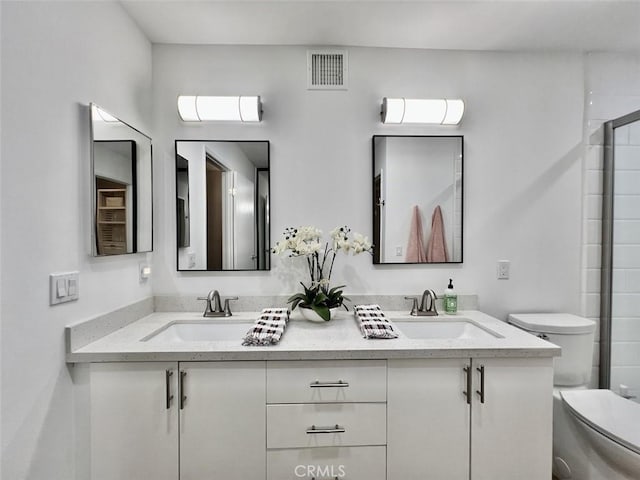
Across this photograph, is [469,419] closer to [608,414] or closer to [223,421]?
[608,414]

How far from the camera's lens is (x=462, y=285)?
6.83 feet

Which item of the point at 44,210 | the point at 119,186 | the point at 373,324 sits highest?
the point at 119,186

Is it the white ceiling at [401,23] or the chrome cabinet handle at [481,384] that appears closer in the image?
the chrome cabinet handle at [481,384]

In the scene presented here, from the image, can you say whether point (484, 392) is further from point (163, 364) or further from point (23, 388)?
point (23, 388)

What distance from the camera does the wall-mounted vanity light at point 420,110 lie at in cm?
196

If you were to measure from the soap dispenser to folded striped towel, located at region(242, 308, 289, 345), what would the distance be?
88 cm

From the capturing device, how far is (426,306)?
77.6 inches

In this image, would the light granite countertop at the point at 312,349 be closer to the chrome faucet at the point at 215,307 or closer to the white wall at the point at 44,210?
the white wall at the point at 44,210

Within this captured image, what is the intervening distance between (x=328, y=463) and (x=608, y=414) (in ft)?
3.97

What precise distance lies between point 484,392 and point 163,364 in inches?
50.0

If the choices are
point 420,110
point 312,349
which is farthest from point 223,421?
point 420,110

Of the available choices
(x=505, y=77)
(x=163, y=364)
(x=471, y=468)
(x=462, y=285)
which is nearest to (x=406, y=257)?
(x=462, y=285)

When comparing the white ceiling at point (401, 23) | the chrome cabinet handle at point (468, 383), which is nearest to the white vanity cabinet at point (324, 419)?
the chrome cabinet handle at point (468, 383)

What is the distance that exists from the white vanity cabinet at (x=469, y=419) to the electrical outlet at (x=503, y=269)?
27.8 inches
